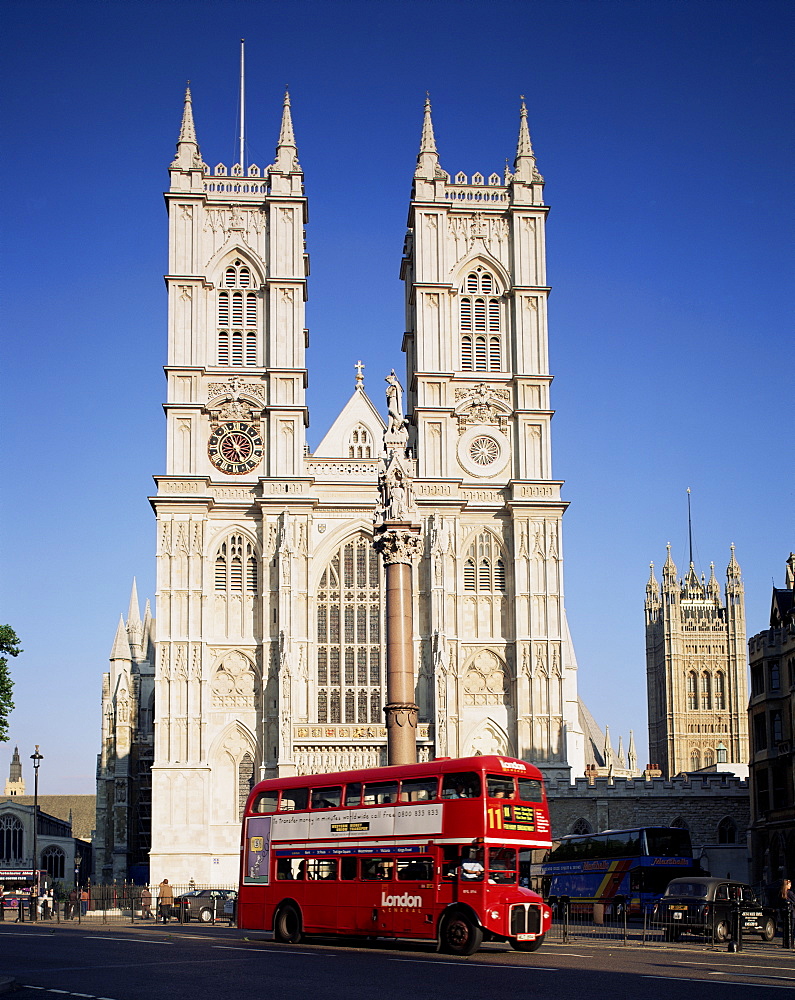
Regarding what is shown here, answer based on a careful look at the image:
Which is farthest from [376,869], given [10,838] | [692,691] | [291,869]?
[692,691]

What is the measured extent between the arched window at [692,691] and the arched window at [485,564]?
6726 cm

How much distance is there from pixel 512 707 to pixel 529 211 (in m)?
21.6

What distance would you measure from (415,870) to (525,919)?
6.51ft

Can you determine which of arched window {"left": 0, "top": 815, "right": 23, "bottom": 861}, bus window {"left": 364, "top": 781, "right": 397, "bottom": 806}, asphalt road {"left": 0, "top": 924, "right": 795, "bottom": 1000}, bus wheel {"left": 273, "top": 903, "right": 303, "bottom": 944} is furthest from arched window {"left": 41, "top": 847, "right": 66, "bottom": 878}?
bus window {"left": 364, "top": 781, "right": 397, "bottom": 806}

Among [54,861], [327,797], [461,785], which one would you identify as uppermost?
[461,785]

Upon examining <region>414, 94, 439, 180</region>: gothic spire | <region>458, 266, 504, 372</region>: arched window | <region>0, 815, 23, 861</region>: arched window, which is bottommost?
<region>0, 815, 23, 861</region>: arched window

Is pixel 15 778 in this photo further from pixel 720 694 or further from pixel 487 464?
pixel 487 464

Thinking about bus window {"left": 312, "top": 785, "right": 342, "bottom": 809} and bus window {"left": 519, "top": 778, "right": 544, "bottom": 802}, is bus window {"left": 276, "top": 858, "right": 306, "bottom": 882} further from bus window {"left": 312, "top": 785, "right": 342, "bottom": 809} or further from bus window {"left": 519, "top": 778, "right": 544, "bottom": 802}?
bus window {"left": 519, "top": 778, "right": 544, "bottom": 802}

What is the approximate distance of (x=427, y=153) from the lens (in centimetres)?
6084

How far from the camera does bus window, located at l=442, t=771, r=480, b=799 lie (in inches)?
872

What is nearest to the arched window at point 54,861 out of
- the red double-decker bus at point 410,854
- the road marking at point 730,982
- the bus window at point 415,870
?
the red double-decker bus at point 410,854

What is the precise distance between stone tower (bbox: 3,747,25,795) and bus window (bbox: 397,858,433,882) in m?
135

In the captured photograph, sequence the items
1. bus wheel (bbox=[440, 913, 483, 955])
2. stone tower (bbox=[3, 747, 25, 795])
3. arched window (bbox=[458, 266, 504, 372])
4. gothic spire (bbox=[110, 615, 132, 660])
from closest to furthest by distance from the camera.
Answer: bus wheel (bbox=[440, 913, 483, 955]) → arched window (bbox=[458, 266, 504, 372]) → gothic spire (bbox=[110, 615, 132, 660]) → stone tower (bbox=[3, 747, 25, 795])

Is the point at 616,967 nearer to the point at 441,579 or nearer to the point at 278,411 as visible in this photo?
the point at 441,579
